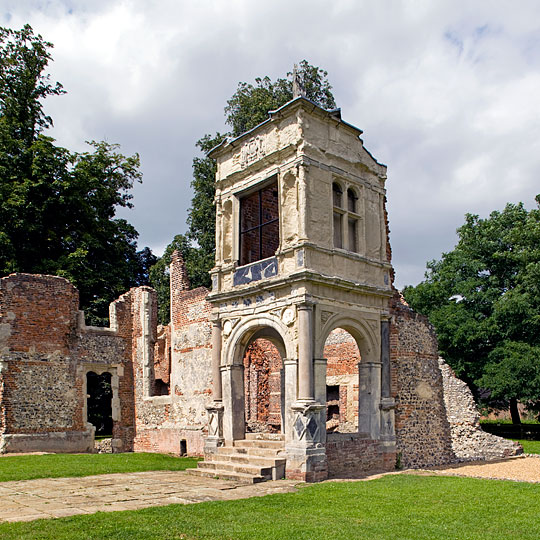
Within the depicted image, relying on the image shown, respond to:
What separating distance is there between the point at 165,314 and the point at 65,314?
10751mm

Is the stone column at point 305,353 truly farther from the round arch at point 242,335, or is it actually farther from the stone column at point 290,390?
the round arch at point 242,335

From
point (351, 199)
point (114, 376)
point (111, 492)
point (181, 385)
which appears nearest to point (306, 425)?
point (111, 492)

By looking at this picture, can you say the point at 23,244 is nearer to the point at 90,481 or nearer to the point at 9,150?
the point at 9,150

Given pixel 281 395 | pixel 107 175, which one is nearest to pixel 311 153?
pixel 281 395

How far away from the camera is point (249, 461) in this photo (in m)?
12.6

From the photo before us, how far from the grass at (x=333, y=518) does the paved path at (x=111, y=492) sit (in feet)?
2.03

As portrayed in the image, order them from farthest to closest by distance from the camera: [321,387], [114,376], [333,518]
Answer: [114,376]
[321,387]
[333,518]

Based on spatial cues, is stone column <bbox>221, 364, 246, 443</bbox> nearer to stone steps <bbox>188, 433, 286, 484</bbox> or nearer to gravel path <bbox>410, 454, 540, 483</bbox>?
stone steps <bbox>188, 433, 286, 484</bbox>

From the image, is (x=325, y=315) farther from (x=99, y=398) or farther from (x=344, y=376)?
(x=99, y=398)

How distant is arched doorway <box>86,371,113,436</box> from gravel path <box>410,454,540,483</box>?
56.8 feet

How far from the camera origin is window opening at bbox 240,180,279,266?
15320 mm

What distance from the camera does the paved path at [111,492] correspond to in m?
8.41

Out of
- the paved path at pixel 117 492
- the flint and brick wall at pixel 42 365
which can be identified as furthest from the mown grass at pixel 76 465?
the flint and brick wall at pixel 42 365

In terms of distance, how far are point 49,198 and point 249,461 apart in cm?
1794
